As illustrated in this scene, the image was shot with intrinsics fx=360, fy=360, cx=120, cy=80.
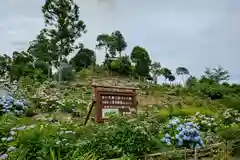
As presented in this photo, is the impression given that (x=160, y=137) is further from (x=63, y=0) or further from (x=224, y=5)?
(x=63, y=0)

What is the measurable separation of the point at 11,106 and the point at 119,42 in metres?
22.1

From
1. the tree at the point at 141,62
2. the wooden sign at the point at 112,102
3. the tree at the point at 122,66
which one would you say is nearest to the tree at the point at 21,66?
the tree at the point at 122,66

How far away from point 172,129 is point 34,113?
583 centimetres

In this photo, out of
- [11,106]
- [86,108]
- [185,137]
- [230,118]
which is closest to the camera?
[185,137]

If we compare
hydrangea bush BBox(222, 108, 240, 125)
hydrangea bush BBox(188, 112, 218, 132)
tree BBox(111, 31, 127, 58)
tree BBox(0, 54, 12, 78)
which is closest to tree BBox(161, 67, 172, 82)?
tree BBox(111, 31, 127, 58)

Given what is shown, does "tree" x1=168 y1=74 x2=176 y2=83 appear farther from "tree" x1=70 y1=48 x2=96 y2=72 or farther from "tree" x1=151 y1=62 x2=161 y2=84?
"tree" x1=70 y1=48 x2=96 y2=72

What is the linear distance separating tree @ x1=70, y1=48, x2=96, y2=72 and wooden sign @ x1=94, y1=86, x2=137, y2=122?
20.5m

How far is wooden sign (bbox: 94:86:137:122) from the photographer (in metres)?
8.29

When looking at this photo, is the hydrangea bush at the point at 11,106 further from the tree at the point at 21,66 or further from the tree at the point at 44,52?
the tree at the point at 44,52

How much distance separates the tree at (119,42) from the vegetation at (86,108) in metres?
0.09

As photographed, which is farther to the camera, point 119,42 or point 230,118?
point 119,42

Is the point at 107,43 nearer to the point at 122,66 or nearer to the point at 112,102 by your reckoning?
the point at 122,66

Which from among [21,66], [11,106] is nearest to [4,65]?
[21,66]

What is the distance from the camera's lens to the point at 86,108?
1229cm
